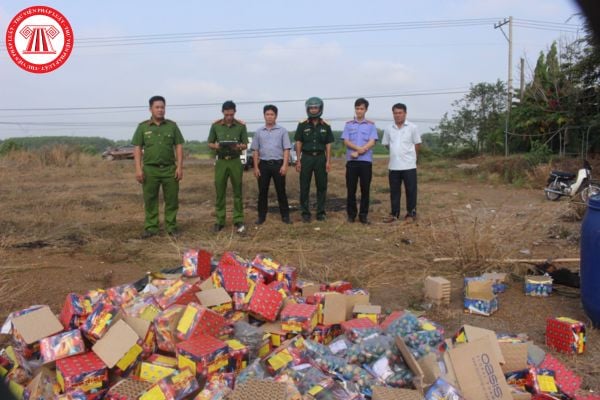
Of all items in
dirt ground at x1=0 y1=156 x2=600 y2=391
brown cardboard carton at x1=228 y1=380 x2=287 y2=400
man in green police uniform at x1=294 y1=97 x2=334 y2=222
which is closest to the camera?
brown cardboard carton at x1=228 y1=380 x2=287 y2=400

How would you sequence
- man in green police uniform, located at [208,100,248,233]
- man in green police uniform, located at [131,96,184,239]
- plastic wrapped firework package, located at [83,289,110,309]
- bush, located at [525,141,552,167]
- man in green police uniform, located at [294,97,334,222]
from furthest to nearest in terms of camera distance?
bush, located at [525,141,552,167] < man in green police uniform, located at [294,97,334,222] < man in green police uniform, located at [208,100,248,233] < man in green police uniform, located at [131,96,184,239] < plastic wrapped firework package, located at [83,289,110,309]

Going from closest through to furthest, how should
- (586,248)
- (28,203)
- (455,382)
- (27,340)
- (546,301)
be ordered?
(455,382) < (27,340) < (586,248) < (546,301) < (28,203)

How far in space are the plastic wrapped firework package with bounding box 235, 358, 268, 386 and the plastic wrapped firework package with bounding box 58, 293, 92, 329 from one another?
3.82 ft

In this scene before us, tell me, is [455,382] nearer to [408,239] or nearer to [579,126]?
[408,239]

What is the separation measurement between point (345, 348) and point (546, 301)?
207 cm

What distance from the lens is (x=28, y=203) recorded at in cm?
1014

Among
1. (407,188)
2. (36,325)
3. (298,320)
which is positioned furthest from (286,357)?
(407,188)

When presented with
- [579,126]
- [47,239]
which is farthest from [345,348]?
[579,126]

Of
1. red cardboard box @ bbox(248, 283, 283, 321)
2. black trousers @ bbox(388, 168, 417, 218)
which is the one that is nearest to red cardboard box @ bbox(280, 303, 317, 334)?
red cardboard box @ bbox(248, 283, 283, 321)

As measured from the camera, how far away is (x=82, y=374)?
8.33 feet

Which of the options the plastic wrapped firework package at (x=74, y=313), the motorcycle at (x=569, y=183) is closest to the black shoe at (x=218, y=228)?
the plastic wrapped firework package at (x=74, y=313)

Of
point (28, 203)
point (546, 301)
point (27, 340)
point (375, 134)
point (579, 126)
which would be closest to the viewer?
point (27, 340)

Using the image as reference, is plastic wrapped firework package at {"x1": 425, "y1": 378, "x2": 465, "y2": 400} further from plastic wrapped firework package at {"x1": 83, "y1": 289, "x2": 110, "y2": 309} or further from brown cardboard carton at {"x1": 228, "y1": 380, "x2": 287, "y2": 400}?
plastic wrapped firework package at {"x1": 83, "y1": 289, "x2": 110, "y2": 309}

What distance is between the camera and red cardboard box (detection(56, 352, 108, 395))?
251 centimetres
